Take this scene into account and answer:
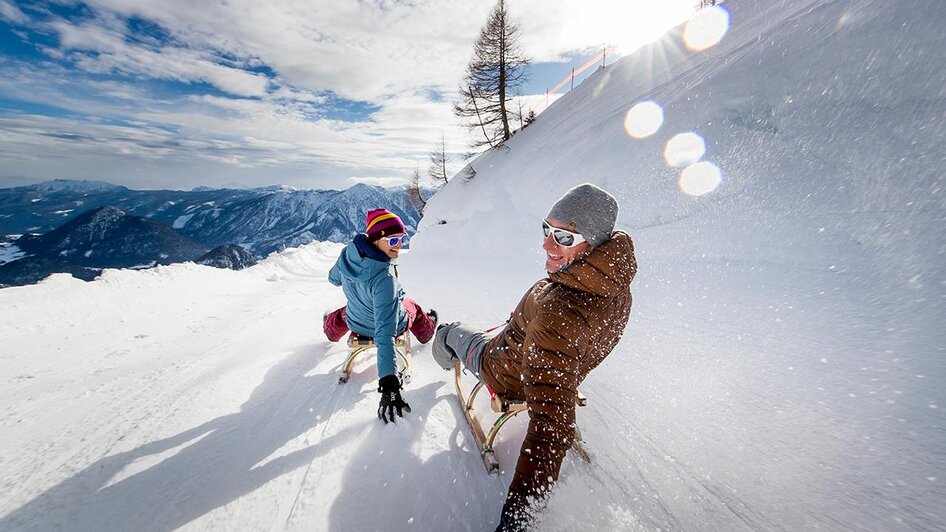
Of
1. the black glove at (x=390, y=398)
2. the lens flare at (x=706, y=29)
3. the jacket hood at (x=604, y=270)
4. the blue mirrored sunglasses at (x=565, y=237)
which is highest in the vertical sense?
the lens flare at (x=706, y=29)

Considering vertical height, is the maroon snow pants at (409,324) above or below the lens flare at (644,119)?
below

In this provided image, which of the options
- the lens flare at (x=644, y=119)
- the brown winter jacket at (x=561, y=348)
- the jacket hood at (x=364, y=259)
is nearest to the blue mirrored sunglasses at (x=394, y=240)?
the jacket hood at (x=364, y=259)

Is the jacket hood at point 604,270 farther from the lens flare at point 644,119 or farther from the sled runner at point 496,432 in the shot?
the lens flare at point 644,119

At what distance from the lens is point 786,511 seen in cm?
212

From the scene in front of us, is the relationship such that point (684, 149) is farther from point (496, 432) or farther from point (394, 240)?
point (496, 432)

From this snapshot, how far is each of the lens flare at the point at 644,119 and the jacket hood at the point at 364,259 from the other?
7.15 metres

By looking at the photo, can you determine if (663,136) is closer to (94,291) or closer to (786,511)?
(786,511)

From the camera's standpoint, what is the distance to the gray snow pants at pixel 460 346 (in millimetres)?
2932

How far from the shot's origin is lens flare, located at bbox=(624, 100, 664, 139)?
7926 mm

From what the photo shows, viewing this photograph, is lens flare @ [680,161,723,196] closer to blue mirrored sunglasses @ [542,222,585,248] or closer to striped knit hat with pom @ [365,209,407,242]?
blue mirrored sunglasses @ [542,222,585,248]

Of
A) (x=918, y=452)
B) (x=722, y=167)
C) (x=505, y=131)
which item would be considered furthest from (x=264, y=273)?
(x=505, y=131)

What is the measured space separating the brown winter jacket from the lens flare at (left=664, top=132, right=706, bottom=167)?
18.0ft

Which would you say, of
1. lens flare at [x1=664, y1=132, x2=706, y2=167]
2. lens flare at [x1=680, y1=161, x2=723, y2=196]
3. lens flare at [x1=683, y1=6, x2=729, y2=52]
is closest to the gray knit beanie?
lens flare at [x1=680, y1=161, x2=723, y2=196]

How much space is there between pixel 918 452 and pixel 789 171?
142 inches
